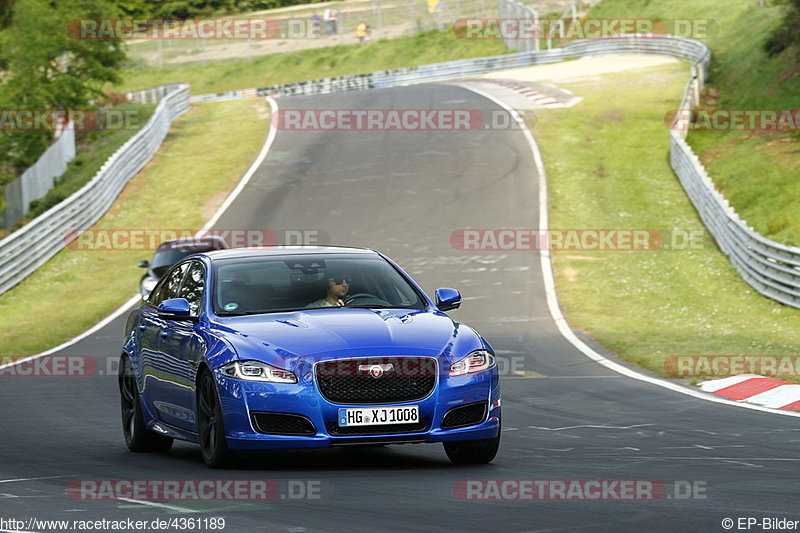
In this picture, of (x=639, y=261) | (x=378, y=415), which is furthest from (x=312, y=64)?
(x=378, y=415)

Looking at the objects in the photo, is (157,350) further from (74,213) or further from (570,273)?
(74,213)

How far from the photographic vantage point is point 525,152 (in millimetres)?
41500

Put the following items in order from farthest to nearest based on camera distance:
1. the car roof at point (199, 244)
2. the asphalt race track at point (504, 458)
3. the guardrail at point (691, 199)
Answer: the guardrail at point (691, 199)
the car roof at point (199, 244)
the asphalt race track at point (504, 458)

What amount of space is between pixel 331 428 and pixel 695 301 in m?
16.8

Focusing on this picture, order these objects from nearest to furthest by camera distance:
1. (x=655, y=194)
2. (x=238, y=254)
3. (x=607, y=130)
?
1. (x=238, y=254)
2. (x=655, y=194)
3. (x=607, y=130)

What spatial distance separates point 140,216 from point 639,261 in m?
14.7

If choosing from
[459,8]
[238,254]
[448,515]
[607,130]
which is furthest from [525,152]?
[459,8]

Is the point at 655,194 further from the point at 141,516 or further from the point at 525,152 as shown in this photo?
the point at 141,516

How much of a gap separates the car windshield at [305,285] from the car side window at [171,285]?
74 cm

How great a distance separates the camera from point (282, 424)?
9070 mm

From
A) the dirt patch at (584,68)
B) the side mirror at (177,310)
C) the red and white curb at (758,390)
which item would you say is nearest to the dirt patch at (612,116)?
the dirt patch at (584,68)

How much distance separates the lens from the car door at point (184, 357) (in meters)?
9.87

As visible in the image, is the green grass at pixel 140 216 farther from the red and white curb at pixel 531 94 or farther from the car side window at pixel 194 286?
the car side window at pixel 194 286

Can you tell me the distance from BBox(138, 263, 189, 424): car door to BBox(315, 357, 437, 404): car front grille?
5.70ft
